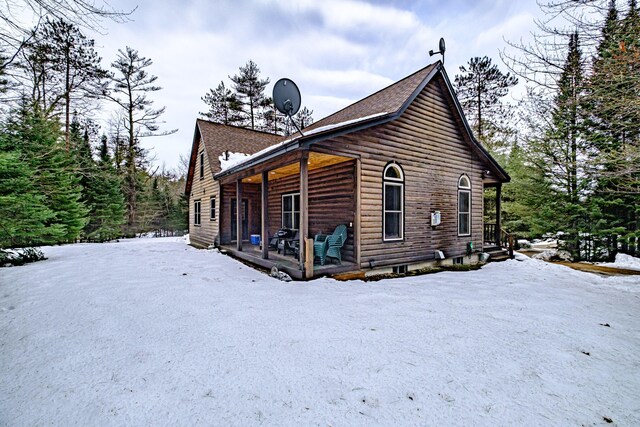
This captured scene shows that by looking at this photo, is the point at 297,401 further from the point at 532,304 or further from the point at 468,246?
the point at 468,246

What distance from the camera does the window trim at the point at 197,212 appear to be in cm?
1318

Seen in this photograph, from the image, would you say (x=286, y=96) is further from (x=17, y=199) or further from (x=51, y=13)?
(x=17, y=199)

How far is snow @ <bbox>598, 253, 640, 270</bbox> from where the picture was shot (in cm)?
793

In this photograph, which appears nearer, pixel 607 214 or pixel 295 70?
pixel 607 214

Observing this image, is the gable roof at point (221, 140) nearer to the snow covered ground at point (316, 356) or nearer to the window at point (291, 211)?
the window at point (291, 211)

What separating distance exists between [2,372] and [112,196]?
17840mm

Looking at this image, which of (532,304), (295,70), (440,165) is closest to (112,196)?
(295,70)

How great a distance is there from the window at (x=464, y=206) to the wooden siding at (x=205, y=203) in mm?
8666

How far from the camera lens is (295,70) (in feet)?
55.5

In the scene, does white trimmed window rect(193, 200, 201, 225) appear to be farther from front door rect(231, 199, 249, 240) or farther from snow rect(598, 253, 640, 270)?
snow rect(598, 253, 640, 270)

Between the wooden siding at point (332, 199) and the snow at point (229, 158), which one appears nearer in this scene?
the wooden siding at point (332, 199)

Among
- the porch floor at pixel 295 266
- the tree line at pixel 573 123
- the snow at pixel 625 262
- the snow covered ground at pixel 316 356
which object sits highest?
the tree line at pixel 573 123

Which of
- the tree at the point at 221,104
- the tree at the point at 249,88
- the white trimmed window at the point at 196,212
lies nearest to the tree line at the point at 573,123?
the white trimmed window at the point at 196,212

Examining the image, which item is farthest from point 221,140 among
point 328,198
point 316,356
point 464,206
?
point 316,356
